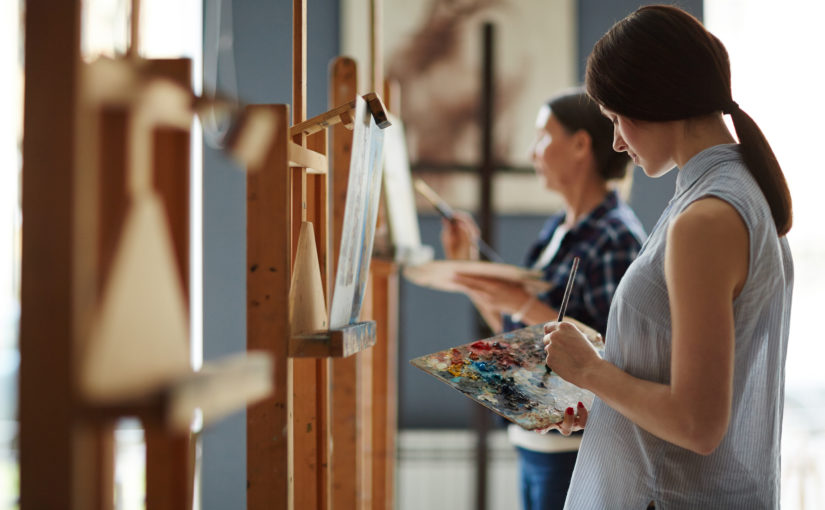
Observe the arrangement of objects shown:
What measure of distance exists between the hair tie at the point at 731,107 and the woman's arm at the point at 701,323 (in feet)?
0.57

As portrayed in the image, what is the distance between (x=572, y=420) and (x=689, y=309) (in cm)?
38

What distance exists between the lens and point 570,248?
1644 millimetres

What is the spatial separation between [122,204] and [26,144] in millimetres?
104

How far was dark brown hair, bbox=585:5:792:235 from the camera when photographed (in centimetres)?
89

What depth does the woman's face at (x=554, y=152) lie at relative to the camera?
1.77 m

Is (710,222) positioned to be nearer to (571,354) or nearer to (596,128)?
(571,354)

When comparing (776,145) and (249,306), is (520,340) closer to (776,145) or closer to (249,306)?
(249,306)

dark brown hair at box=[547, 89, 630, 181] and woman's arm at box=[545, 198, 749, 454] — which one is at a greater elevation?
dark brown hair at box=[547, 89, 630, 181]

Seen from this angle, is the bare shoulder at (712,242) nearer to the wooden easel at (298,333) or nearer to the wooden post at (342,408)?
the wooden easel at (298,333)

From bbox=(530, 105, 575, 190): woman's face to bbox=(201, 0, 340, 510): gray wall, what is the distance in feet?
4.24

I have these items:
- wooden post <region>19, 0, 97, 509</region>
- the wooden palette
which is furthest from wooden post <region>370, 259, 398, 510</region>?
wooden post <region>19, 0, 97, 509</region>

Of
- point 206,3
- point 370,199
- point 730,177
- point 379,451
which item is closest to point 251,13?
point 206,3

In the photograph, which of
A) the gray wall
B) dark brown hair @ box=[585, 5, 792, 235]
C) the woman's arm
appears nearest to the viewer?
the woman's arm

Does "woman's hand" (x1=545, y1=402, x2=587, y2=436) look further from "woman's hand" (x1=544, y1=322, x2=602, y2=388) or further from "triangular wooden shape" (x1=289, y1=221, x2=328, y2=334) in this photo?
"triangular wooden shape" (x1=289, y1=221, x2=328, y2=334)
